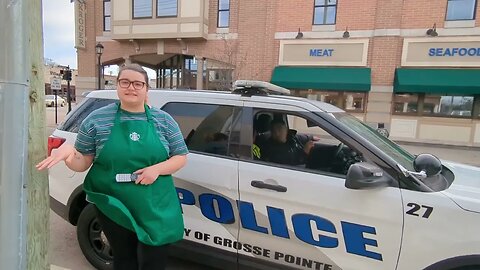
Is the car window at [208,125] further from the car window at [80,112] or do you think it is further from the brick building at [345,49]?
the brick building at [345,49]

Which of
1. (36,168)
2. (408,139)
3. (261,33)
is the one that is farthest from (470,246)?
(261,33)

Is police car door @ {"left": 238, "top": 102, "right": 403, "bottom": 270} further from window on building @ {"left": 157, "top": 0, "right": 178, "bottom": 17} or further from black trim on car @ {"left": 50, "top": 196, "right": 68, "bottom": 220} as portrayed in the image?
window on building @ {"left": 157, "top": 0, "right": 178, "bottom": 17}

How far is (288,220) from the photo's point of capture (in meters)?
→ 2.33

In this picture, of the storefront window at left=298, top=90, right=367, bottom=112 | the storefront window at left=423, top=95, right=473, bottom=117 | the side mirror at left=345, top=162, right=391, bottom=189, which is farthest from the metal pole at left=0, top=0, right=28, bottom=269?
the storefront window at left=423, top=95, right=473, bottom=117

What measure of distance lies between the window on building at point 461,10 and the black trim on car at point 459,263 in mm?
13947

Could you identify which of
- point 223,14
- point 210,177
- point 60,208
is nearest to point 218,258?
point 210,177

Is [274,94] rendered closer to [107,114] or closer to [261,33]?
[107,114]

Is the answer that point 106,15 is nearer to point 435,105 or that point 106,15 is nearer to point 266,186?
point 435,105

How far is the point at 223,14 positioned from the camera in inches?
620

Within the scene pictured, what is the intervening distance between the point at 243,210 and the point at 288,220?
1.15ft

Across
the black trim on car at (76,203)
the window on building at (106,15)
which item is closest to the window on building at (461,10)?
the black trim on car at (76,203)

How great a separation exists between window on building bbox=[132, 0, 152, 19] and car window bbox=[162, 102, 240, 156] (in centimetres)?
1507

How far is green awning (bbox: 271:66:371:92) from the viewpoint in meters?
13.3

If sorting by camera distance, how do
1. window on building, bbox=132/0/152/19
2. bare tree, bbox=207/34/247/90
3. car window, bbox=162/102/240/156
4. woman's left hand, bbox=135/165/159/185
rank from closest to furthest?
woman's left hand, bbox=135/165/159/185 < car window, bbox=162/102/240/156 < bare tree, bbox=207/34/247/90 < window on building, bbox=132/0/152/19
